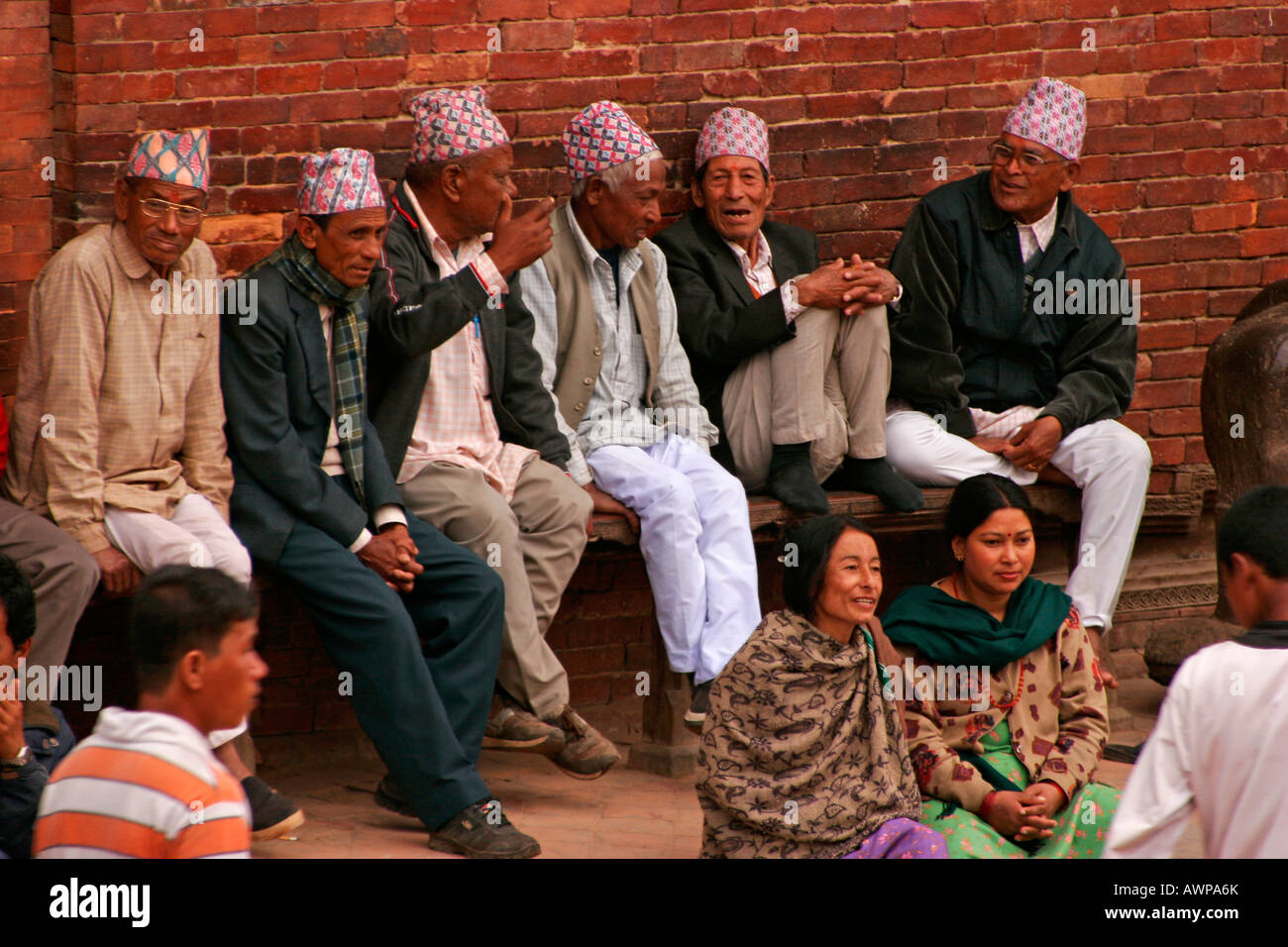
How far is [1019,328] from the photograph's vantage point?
6070mm

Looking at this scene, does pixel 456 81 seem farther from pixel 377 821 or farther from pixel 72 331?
pixel 377 821

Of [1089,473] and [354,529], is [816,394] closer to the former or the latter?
[1089,473]

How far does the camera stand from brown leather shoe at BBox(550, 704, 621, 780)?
5012mm

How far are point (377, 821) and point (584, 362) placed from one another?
65.1 inches

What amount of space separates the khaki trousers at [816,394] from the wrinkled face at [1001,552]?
1.14 metres

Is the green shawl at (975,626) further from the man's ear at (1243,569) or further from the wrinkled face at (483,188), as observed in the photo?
the wrinkled face at (483,188)

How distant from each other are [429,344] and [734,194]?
1.56 m

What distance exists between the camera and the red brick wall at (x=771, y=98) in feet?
17.3

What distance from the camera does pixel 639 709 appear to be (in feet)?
20.5

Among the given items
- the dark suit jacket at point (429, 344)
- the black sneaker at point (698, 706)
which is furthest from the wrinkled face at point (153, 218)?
the black sneaker at point (698, 706)

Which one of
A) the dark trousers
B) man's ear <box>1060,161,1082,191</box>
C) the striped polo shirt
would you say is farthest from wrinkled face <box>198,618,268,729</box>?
man's ear <box>1060,161,1082,191</box>

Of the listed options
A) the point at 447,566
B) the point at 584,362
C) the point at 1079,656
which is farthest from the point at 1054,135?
the point at 447,566

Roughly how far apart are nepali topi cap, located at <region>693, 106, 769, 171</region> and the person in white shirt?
3.35 m

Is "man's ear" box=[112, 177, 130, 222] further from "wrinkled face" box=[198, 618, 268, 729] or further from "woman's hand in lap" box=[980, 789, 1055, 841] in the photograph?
"woman's hand in lap" box=[980, 789, 1055, 841]
